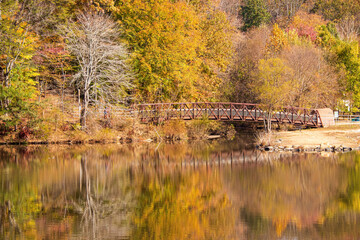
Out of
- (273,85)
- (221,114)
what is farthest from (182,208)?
(221,114)

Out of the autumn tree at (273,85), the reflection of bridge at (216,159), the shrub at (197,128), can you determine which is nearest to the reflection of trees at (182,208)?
the reflection of bridge at (216,159)

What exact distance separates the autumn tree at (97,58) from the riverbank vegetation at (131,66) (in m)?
0.12

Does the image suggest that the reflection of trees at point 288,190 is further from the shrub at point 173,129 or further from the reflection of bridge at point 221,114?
the shrub at point 173,129

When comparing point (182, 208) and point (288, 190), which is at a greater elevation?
point (288, 190)

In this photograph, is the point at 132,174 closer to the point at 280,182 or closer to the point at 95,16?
the point at 280,182

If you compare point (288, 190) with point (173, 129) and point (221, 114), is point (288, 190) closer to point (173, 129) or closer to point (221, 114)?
point (173, 129)

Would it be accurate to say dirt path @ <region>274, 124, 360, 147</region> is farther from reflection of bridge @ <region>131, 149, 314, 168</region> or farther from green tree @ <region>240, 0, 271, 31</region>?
green tree @ <region>240, 0, 271, 31</region>

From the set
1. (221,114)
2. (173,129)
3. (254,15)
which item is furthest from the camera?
(254,15)

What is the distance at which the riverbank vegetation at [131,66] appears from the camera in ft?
154

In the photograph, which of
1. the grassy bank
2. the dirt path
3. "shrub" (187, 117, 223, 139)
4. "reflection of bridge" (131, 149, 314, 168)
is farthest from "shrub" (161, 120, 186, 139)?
"reflection of bridge" (131, 149, 314, 168)

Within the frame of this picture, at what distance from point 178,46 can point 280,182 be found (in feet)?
89.9

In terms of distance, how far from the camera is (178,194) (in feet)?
85.9

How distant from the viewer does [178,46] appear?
5375 centimetres

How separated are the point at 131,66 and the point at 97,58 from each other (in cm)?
522
